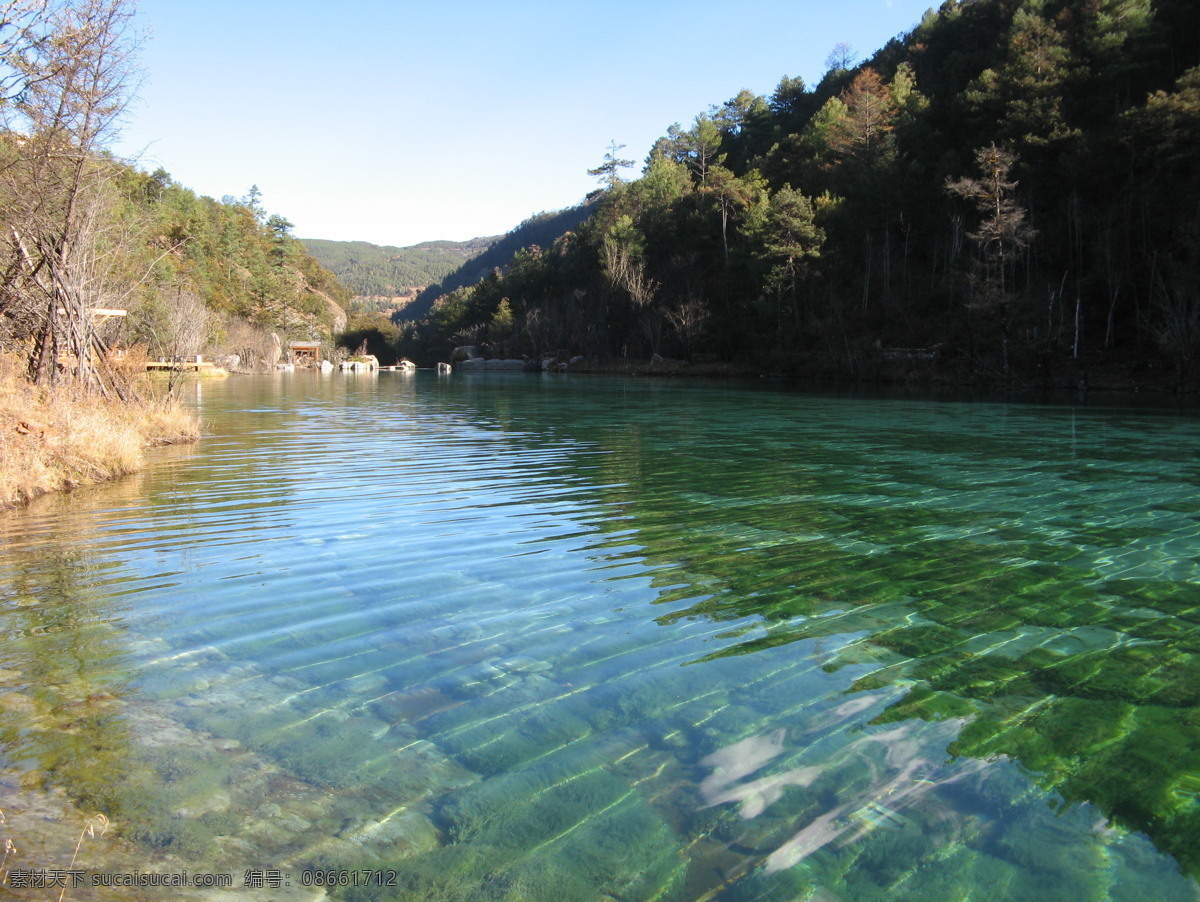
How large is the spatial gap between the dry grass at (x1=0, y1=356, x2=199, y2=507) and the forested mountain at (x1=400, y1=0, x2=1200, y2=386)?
33.1 meters

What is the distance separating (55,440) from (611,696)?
31.3 ft

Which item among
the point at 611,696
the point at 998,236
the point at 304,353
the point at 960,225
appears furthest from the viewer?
the point at 304,353

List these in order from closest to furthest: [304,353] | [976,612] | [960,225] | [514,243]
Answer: [976,612] → [960,225] → [304,353] → [514,243]

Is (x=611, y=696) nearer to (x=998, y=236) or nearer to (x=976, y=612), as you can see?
(x=976, y=612)

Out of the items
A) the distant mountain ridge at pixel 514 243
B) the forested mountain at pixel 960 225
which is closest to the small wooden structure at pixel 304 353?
the forested mountain at pixel 960 225

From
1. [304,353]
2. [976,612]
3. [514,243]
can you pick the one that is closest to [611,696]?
[976,612]

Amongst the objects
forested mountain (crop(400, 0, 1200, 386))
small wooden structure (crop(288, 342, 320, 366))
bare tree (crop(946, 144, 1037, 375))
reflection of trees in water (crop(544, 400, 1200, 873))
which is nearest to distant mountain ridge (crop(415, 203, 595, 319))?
small wooden structure (crop(288, 342, 320, 366))

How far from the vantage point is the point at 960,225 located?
4669 centimetres

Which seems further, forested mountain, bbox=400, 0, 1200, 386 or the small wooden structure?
the small wooden structure

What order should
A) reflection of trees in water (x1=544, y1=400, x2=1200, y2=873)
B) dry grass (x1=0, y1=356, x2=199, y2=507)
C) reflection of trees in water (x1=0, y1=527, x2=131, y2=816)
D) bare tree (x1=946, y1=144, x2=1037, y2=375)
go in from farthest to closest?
1. bare tree (x1=946, y1=144, x2=1037, y2=375)
2. dry grass (x1=0, y1=356, x2=199, y2=507)
3. reflection of trees in water (x1=544, y1=400, x2=1200, y2=873)
4. reflection of trees in water (x1=0, y1=527, x2=131, y2=816)

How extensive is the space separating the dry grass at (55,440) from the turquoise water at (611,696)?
725mm

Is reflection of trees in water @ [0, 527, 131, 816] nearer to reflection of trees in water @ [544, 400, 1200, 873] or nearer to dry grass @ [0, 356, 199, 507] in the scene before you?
reflection of trees in water @ [544, 400, 1200, 873]

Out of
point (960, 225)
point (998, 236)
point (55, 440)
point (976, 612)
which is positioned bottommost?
point (976, 612)

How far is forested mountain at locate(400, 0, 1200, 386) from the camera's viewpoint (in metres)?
35.5
